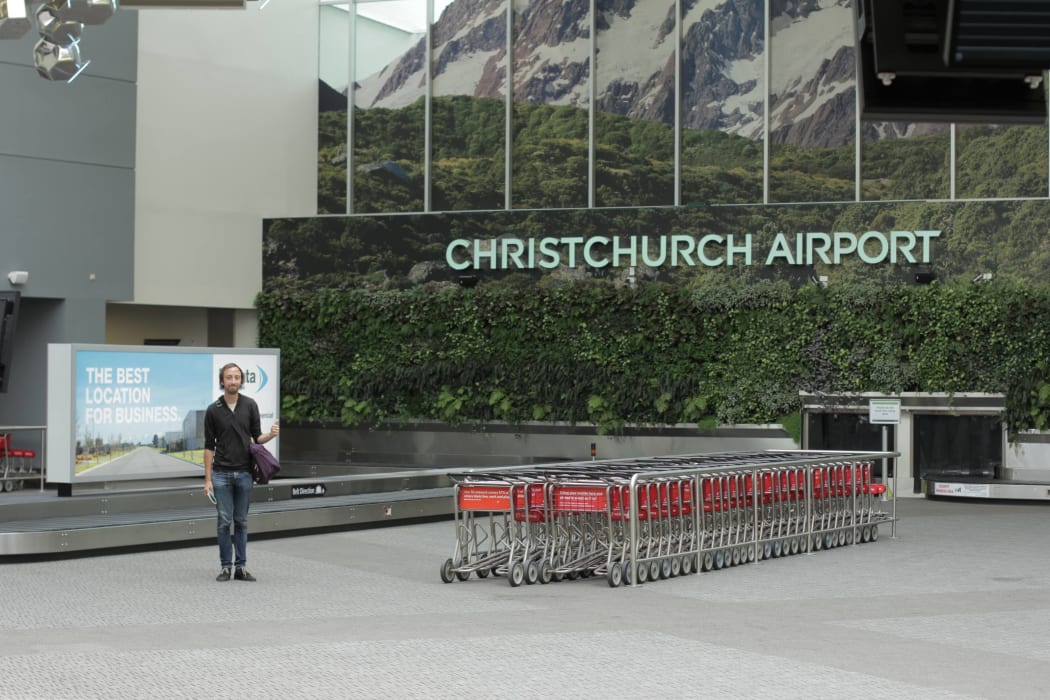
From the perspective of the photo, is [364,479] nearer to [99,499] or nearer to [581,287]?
[99,499]

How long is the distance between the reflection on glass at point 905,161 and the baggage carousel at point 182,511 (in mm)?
10324

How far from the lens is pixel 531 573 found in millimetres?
13000

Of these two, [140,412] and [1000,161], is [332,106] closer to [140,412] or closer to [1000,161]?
[140,412]

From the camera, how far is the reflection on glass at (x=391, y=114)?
2912cm

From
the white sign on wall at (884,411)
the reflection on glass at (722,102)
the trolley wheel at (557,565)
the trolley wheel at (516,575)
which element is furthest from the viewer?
the reflection on glass at (722,102)

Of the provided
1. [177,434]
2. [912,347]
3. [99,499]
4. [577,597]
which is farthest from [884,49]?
[912,347]

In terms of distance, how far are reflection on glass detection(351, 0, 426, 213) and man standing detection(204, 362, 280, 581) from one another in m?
16.3

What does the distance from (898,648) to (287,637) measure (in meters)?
4.07

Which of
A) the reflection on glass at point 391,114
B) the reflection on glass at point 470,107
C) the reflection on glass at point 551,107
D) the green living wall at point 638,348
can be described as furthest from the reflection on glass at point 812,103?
the reflection on glass at point 391,114

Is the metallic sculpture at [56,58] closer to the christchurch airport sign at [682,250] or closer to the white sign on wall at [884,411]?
the christchurch airport sign at [682,250]

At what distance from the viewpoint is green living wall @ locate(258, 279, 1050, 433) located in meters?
23.9

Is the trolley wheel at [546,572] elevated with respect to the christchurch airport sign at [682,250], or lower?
lower

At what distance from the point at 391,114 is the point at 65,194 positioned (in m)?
7.24

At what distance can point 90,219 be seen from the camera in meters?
25.3
